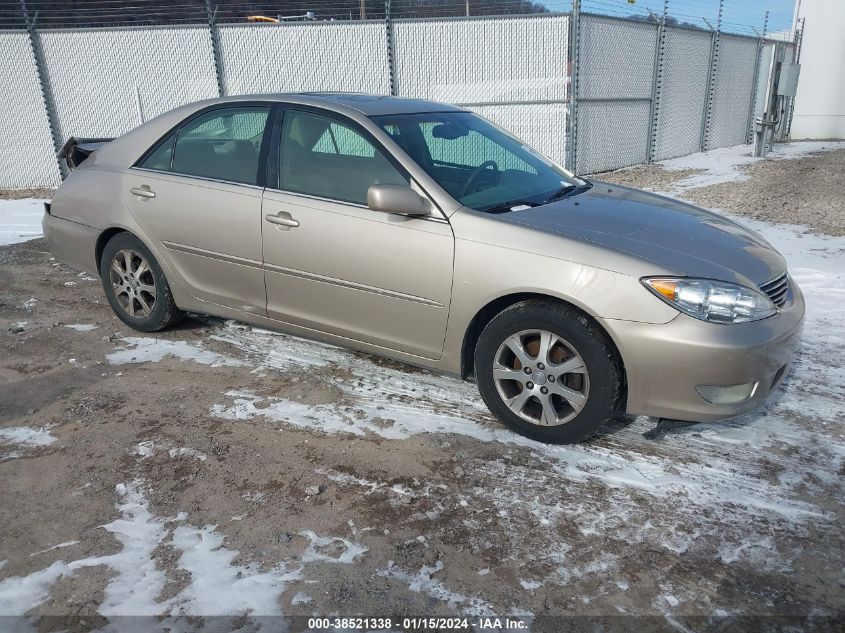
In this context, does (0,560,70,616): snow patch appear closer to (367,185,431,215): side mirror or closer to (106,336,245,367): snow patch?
(106,336,245,367): snow patch

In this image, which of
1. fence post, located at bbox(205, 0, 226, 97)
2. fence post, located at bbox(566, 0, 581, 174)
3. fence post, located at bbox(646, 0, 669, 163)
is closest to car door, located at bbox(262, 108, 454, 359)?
fence post, located at bbox(205, 0, 226, 97)

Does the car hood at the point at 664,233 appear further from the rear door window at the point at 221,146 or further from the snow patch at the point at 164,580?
the snow patch at the point at 164,580

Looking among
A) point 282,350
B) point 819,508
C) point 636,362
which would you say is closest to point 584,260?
point 636,362

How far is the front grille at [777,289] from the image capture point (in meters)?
3.19

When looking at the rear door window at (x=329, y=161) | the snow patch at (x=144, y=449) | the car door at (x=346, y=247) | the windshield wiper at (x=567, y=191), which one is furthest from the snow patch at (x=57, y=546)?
the windshield wiper at (x=567, y=191)

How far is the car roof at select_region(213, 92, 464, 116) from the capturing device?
156 inches

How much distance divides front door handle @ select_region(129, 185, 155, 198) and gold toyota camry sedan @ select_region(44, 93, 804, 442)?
13mm

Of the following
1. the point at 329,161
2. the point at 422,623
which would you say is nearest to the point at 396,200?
the point at 329,161

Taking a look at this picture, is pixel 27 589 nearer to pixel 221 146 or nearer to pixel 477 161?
pixel 221 146

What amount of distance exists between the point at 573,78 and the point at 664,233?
26.4 feet

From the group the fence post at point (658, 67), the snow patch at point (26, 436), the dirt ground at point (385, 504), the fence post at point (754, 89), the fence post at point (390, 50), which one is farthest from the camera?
the fence post at point (754, 89)

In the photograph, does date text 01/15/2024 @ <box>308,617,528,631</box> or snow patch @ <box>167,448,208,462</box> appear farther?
snow patch @ <box>167,448,208,462</box>

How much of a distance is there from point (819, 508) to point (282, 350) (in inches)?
128

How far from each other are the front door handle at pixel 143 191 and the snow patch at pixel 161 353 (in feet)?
3.40
